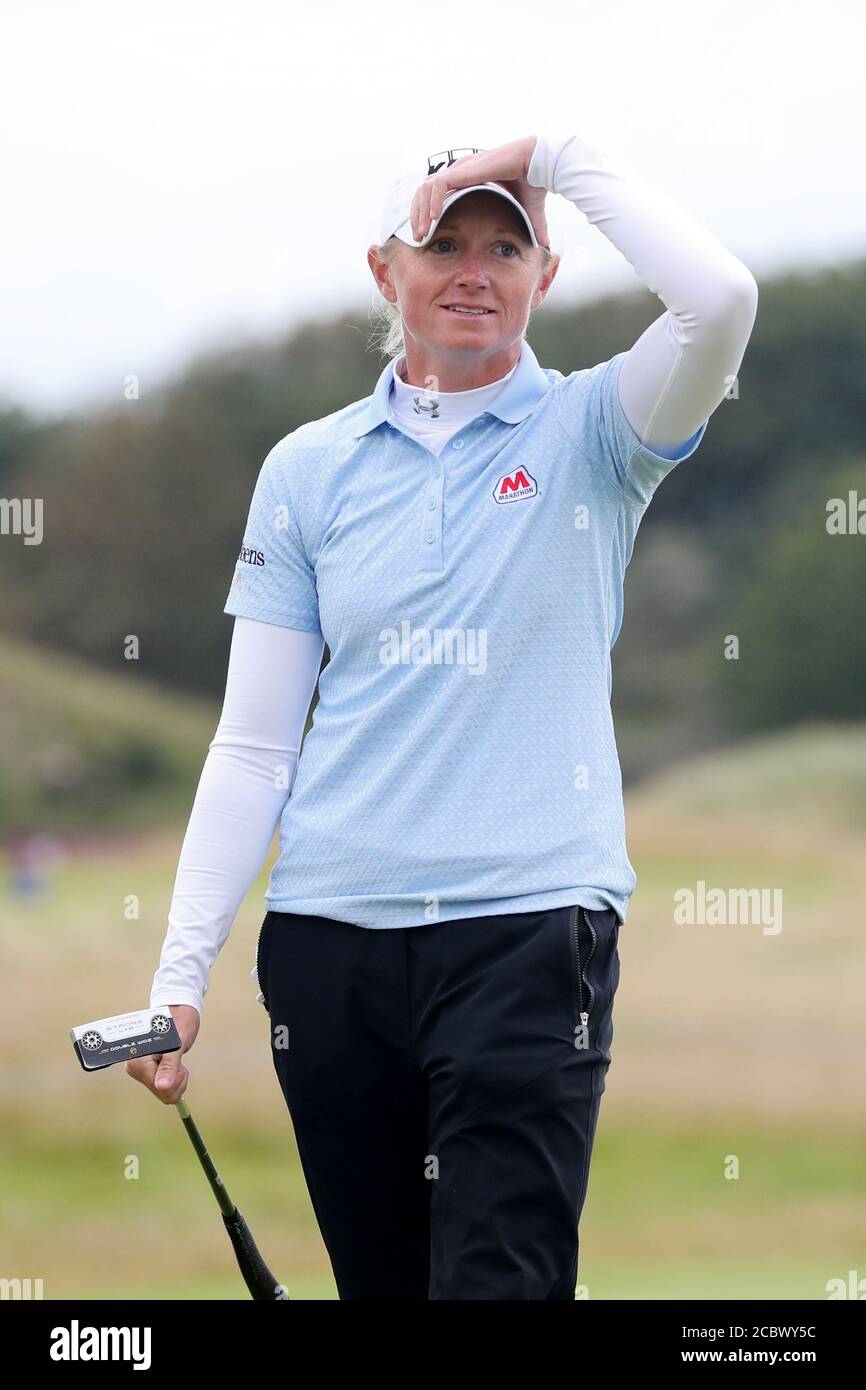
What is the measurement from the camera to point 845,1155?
35.0 feet

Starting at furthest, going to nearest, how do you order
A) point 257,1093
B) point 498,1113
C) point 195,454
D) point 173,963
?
point 195,454 → point 257,1093 → point 173,963 → point 498,1113

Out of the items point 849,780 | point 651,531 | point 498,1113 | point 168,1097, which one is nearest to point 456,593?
point 498,1113

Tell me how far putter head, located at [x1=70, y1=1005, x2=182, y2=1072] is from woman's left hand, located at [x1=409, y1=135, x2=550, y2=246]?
36.8 inches

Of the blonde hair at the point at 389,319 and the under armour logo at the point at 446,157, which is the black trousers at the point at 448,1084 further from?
the under armour logo at the point at 446,157

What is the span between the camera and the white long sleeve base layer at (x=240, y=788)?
223cm

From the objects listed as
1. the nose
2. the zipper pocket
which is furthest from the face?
the zipper pocket

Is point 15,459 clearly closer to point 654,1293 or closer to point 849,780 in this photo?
point 849,780

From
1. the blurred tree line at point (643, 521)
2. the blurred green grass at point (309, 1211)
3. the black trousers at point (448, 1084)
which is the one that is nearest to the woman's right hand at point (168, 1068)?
the black trousers at point (448, 1084)

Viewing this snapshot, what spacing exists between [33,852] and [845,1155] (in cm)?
562

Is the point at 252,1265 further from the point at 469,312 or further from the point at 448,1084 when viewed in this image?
the point at 469,312

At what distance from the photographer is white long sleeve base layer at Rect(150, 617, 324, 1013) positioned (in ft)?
7.33

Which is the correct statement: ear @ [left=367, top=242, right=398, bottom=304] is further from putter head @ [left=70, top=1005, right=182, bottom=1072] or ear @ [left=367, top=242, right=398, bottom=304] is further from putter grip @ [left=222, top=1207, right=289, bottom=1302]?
putter grip @ [left=222, top=1207, right=289, bottom=1302]

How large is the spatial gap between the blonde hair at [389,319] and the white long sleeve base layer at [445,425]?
10 cm

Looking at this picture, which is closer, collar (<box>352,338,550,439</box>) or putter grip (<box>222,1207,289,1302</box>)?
collar (<box>352,338,550,439</box>)
